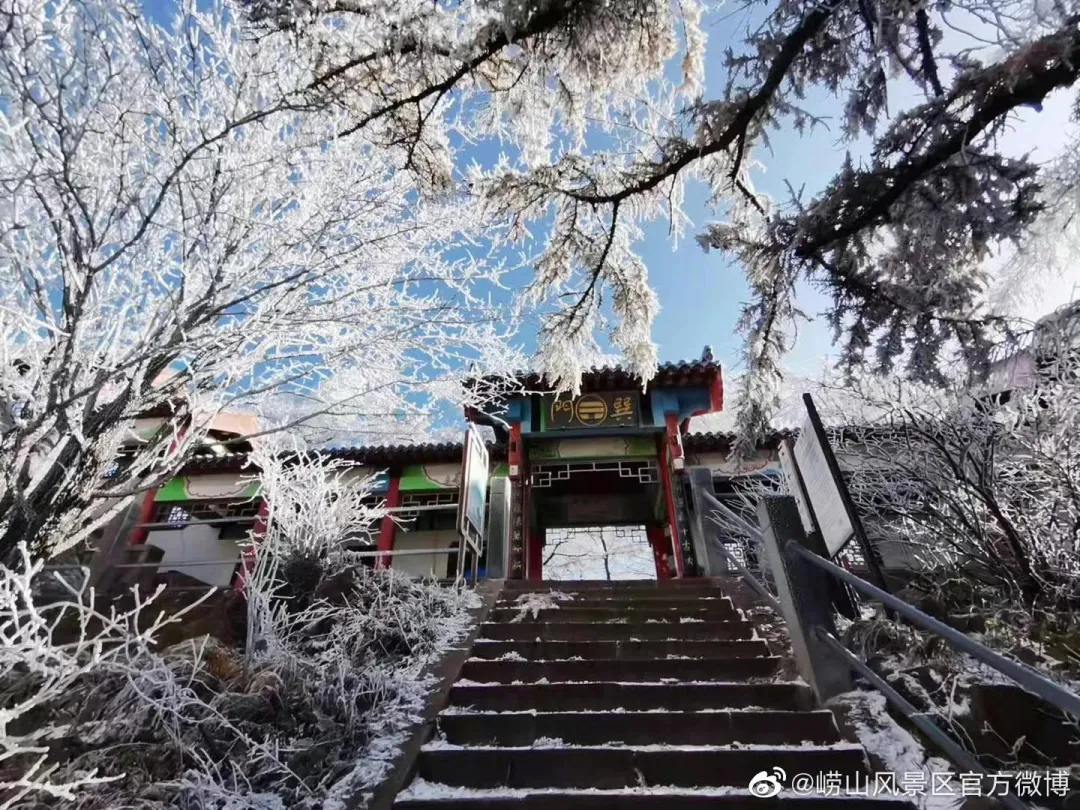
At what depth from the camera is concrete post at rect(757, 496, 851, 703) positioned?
3.13 meters

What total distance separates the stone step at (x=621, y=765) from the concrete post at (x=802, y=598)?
20.1 inches

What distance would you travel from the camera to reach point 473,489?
21.7ft

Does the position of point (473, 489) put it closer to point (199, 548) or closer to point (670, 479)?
point (670, 479)

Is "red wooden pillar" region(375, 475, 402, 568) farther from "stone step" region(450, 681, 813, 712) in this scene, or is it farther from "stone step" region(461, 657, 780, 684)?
"stone step" region(450, 681, 813, 712)

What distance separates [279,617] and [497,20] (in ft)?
13.8

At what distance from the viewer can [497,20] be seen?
10.9ft

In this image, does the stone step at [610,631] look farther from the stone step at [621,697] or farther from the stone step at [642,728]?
the stone step at [642,728]

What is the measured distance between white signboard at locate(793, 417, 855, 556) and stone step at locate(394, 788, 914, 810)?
1.18 meters

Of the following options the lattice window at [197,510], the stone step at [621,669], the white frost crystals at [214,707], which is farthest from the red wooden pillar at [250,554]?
the stone step at [621,669]

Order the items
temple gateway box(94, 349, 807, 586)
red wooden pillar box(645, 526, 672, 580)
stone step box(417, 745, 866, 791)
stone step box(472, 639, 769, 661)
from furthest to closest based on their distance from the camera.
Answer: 1. red wooden pillar box(645, 526, 672, 580)
2. temple gateway box(94, 349, 807, 586)
3. stone step box(472, 639, 769, 661)
4. stone step box(417, 745, 866, 791)

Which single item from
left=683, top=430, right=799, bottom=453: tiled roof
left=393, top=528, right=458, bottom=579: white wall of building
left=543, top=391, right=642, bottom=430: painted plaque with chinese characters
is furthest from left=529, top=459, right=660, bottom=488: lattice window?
left=393, top=528, right=458, bottom=579: white wall of building

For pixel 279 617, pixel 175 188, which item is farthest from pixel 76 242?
pixel 279 617

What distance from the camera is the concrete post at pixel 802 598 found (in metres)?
3.13

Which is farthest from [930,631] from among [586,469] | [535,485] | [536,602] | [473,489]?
[535,485]
